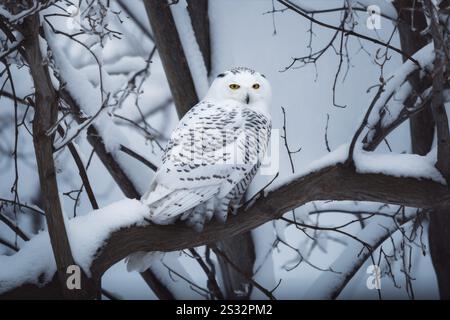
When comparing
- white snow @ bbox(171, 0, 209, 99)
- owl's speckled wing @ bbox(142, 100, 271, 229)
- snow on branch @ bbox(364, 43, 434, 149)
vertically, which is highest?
white snow @ bbox(171, 0, 209, 99)

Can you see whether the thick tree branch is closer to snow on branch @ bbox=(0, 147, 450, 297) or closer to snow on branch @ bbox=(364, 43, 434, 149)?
snow on branch @ bbox=(0, 147, 450, 297)

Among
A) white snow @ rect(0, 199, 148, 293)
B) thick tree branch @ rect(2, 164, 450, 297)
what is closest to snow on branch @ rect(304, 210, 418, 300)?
thick tree branch @ rect(2, 164, 450, 297)

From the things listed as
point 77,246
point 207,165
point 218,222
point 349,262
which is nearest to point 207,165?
point 207,165

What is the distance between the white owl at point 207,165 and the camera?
1675 millimetres

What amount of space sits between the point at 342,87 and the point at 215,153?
1350 mm

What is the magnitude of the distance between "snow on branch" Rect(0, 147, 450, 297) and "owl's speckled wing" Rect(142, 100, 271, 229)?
0.05 m

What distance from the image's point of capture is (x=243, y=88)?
2027mm

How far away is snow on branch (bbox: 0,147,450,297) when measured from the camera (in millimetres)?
1604

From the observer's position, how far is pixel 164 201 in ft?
5.43

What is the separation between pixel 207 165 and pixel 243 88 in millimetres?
403

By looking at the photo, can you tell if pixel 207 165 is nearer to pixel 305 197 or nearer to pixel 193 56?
pixel 305 197

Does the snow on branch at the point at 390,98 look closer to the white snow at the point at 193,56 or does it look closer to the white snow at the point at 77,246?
the white snow at the point at 193,56

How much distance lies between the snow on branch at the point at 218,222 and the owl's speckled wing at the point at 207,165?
2.0 inches

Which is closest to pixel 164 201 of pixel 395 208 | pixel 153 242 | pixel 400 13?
pixel 153 242
